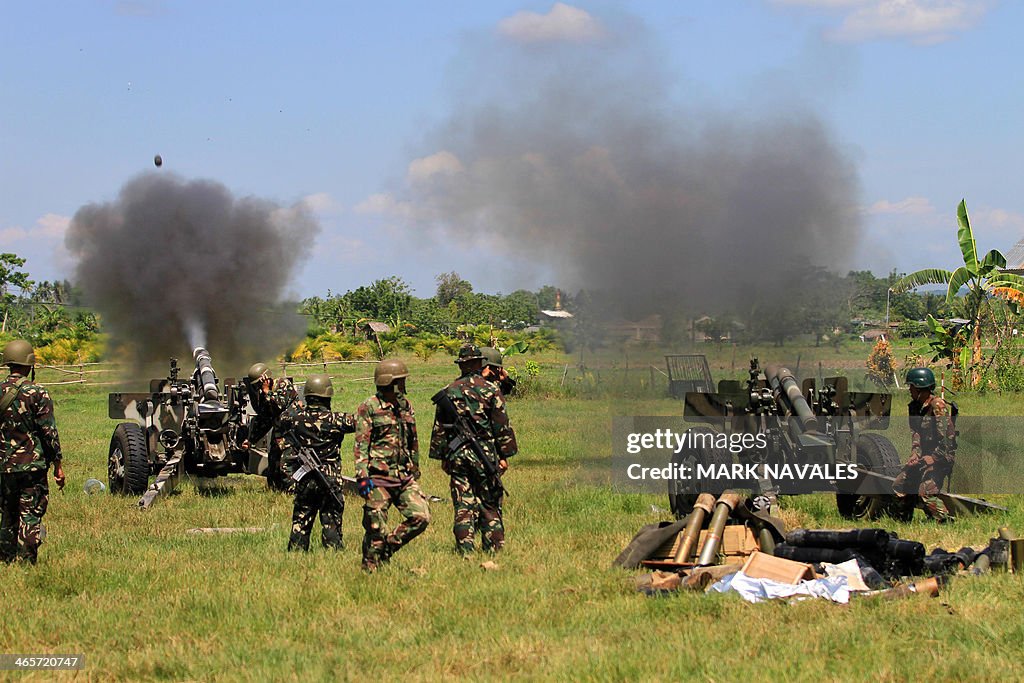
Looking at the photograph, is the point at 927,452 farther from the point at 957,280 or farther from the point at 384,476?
the point at 957,280

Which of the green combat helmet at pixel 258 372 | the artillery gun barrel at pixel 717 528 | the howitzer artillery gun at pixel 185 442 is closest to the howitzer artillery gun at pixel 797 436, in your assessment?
the artillery gun barrel at pixel 717 528

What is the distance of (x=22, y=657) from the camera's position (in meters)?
6.20

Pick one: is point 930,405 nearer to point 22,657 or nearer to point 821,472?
point 821,472

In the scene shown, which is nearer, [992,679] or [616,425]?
[992,679]

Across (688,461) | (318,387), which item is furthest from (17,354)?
(688,461)

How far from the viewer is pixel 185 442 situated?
43.4 feet

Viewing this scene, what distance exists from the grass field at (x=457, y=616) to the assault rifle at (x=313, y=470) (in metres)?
0.47

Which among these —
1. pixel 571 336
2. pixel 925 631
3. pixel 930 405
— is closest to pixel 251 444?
pixel 571 336

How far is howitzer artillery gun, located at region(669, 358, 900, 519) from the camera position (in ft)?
33.4

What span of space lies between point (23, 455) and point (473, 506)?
3133 millimetres

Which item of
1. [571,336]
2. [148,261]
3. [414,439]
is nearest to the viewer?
[414,439]

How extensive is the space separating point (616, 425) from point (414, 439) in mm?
9735

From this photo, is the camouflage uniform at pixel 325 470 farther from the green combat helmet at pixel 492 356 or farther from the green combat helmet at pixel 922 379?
the green combat helmet at pixel 922 379

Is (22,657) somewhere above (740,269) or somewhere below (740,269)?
below
